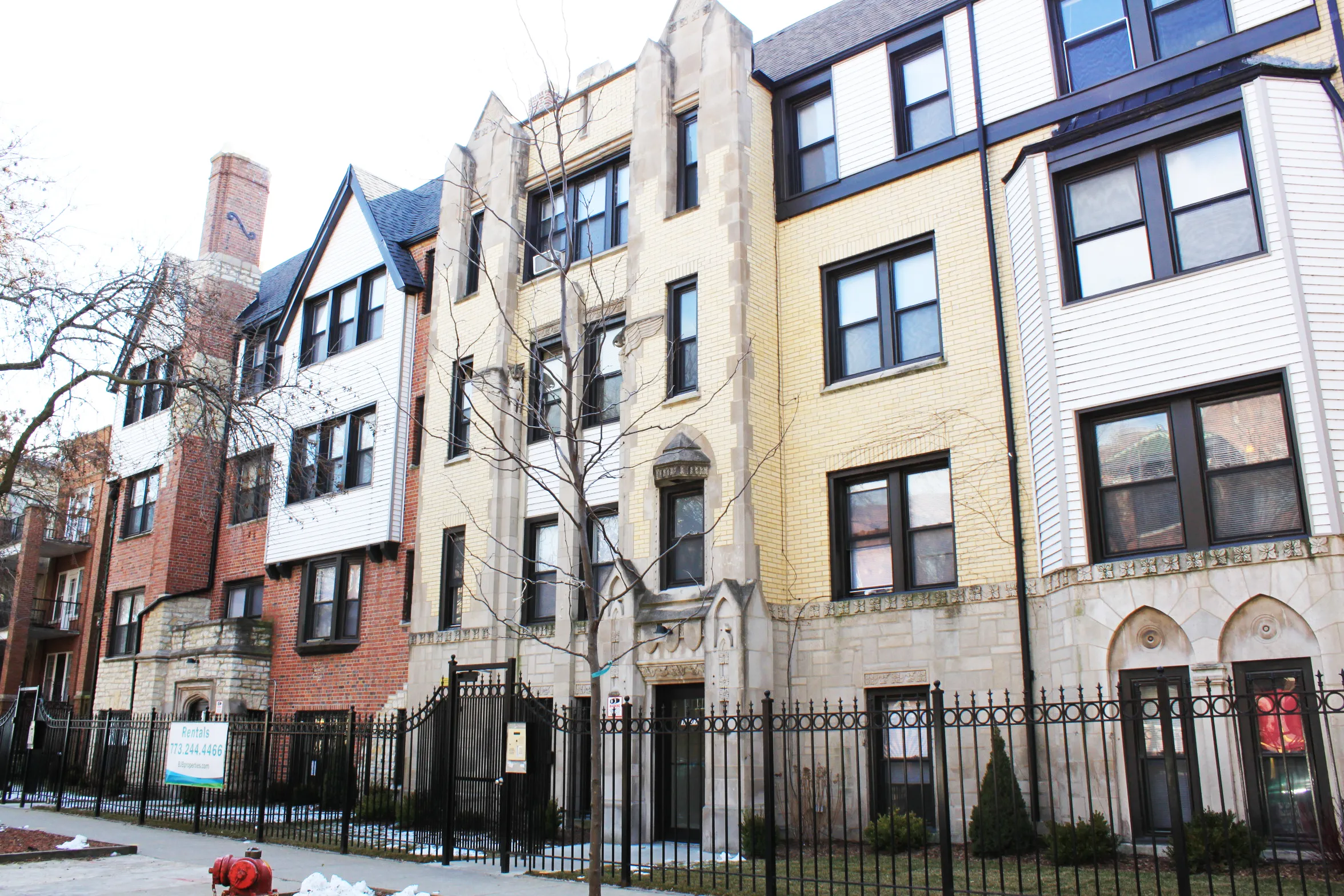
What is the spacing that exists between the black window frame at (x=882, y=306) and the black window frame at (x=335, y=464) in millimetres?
11437

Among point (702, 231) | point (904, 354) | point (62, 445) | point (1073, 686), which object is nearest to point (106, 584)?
point (62, 445)

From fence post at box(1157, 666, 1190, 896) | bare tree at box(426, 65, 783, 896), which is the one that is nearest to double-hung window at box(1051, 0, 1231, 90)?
bare tree at box(426, 65, 783, 896)

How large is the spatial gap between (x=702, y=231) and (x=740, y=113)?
203 centimetres

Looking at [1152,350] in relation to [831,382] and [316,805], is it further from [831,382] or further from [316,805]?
[316,805]

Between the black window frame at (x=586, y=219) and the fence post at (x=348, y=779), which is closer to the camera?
the fence post at (x=348, y=779)

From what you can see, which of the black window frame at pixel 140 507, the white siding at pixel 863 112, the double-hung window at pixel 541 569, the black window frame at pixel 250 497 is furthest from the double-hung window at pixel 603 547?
the black window frame at pixel 140 507

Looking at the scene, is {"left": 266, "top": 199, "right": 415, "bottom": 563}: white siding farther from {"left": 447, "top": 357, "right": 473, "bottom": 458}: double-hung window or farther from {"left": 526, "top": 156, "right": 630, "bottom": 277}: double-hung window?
{"left": 526, "top": 156, "right": 630, "bottom": 277}: double-hung window

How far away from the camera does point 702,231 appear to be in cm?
1755

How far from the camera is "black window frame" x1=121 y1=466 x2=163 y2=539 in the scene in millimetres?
30438

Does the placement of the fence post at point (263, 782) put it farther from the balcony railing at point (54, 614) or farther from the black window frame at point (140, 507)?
the balcony railing at point (54, 614)

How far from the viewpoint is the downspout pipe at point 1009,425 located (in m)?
13.1

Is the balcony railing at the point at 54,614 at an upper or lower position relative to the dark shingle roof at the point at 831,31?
lower

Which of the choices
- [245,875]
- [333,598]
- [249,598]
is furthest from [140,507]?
[245,875]

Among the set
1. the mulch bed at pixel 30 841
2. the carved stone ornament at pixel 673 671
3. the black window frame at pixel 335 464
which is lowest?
the mulch bed at pixel 30 841
